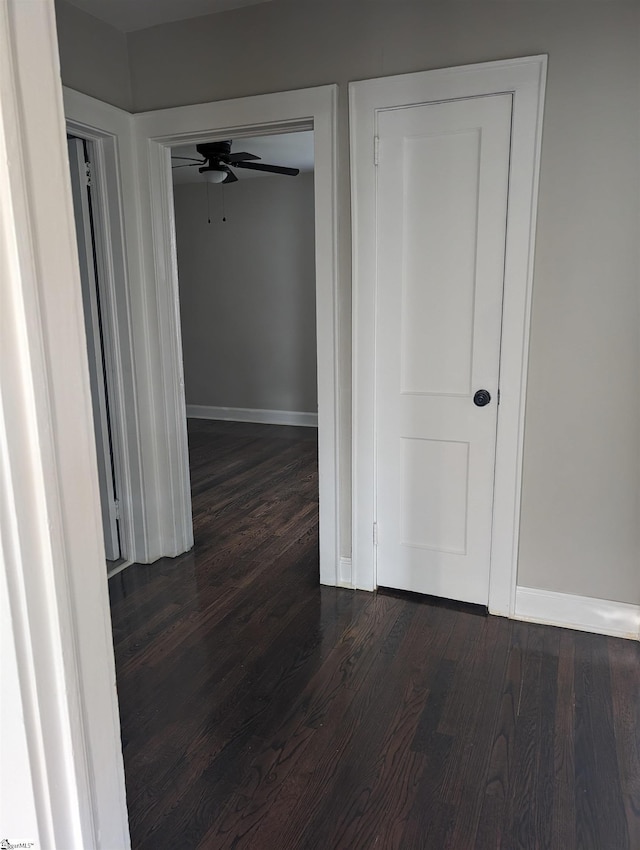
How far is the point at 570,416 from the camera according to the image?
94.2 inches

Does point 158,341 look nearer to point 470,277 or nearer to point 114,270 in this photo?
point 114,270

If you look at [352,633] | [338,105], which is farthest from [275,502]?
[338,105]

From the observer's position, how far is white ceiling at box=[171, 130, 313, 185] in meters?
4.62

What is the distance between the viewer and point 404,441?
269 centimetres

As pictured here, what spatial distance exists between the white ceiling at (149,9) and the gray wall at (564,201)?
0.05 meters

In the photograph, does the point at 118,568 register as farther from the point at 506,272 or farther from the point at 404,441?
the point at 506,272

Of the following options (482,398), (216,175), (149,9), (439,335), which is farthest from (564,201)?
(216,175)

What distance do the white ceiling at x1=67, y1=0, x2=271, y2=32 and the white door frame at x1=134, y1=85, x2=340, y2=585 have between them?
1.20 feet

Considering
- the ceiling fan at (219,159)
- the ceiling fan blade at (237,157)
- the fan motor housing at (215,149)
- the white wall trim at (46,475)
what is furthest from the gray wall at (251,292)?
the white wall trim at (46,475)

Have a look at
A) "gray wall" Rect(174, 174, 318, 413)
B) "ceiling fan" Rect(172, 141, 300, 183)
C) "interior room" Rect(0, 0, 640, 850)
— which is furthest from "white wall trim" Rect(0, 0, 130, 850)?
"gray wall" Rect(174, 174, 318, 413)

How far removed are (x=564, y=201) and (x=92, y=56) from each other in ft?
6.91

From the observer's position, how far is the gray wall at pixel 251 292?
6.20 m

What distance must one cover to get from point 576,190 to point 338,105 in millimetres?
1021

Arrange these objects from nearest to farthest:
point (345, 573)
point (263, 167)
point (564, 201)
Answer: point (564, 201), point (345, 573), point (263, 167)
